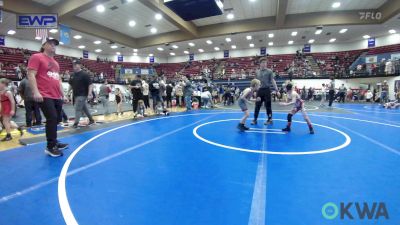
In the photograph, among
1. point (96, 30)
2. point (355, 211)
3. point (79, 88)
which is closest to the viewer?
point (355, 211)

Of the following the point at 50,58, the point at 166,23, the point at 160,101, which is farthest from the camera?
the point at 166,23

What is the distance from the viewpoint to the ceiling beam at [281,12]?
46.8ft

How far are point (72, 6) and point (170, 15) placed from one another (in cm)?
626

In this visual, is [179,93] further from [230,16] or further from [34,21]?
[230,16]

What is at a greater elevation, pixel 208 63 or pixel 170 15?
pixel 170 15

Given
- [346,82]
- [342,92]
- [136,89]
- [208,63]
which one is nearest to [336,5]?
[342,92]

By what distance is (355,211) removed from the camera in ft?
6.64

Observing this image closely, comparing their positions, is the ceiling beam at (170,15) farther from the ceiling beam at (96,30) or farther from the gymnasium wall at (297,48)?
the gymnasium wall at (297,48)

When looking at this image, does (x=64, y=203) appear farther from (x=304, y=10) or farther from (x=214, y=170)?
(x=304, y=10)

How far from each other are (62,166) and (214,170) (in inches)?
87.6

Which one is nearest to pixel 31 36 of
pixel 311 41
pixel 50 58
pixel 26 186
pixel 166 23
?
pixel 166 23

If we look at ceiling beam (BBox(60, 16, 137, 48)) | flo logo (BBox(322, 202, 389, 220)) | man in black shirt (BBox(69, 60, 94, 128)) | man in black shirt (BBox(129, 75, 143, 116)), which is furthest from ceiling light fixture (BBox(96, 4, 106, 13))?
flo logo (BBox(322, 202, 389, 220))

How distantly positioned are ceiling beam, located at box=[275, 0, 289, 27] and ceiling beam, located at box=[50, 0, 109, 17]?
11174mm

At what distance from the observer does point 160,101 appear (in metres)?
10.1
